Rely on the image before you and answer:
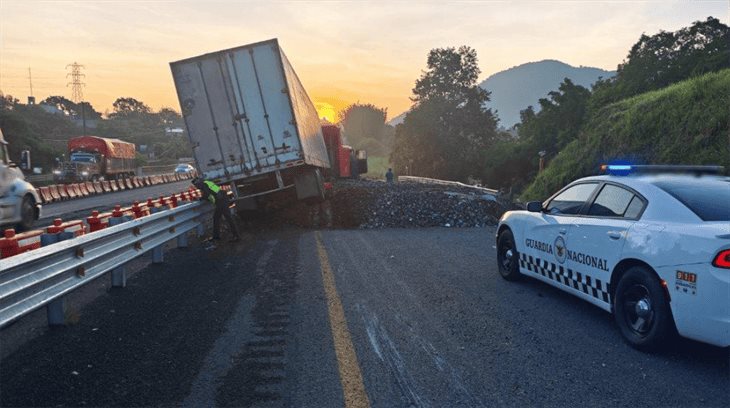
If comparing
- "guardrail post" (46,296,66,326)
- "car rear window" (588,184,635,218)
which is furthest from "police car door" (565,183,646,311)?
"guardrail post" (46,296,66,326)

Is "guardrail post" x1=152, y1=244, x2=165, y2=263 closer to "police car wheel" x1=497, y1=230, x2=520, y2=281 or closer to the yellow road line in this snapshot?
the yellow road line

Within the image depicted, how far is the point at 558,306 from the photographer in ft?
18.5

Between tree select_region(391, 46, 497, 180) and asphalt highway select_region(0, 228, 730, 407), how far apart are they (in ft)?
177

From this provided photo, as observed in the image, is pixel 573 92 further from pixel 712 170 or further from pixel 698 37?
pixel 712 170

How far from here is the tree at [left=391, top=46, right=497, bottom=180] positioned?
61344mm

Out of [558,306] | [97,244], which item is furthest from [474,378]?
[97,244]

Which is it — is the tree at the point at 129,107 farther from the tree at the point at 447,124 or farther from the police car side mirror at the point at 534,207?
the police car side mirror at the point at 534,207

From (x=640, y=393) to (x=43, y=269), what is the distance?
4852mm

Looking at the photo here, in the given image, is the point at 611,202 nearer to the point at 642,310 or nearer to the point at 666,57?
the point at 642,310

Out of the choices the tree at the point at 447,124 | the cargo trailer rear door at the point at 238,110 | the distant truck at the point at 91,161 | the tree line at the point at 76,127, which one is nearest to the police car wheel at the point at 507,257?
the cargo trailer rear door at the point at 238,110

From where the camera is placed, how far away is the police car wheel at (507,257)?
21.9ft

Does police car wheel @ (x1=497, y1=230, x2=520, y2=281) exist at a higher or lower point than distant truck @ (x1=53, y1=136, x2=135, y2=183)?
lower

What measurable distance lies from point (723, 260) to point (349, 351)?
288 centimetres

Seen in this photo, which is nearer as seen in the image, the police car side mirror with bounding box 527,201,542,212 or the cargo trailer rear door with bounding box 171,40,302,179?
the police car side mirror with bounding box 527,201,542,212
